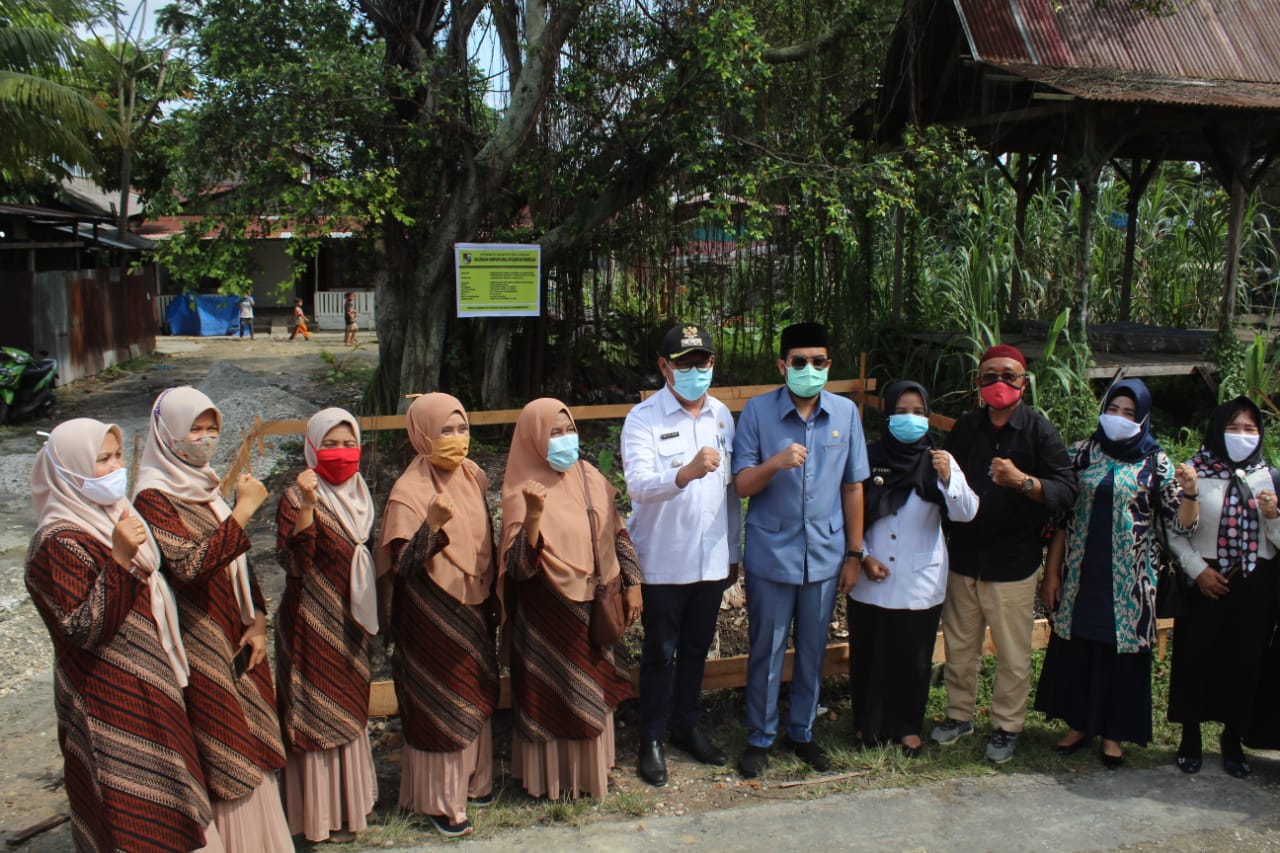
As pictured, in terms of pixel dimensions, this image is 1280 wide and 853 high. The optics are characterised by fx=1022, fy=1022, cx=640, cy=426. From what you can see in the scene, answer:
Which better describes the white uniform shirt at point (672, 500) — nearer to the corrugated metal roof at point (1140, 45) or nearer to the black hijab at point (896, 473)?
the black hijab at point (896, 473)

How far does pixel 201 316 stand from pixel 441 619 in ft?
69.3

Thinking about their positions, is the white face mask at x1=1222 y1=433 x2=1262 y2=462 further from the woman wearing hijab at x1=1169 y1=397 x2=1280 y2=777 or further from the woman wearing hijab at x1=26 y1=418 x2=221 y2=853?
the woman wearing hijab at x1=26 y1=418 x2=221 y2=853

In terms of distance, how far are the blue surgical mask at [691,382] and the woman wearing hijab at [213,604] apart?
146 cm

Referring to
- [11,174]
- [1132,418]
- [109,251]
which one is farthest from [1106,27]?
[109,251]

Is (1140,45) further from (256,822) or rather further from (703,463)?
(256,822)

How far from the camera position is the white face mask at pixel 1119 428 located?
3.65m

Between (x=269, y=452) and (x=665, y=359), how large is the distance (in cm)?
582

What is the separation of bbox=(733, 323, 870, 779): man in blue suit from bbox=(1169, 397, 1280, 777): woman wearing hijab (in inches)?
47.3

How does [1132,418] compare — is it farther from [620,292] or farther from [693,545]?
[620,292]

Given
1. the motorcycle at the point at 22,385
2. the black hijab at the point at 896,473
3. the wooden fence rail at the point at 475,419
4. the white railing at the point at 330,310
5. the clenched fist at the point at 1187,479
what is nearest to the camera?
the clenched fist at the point at 1187,479

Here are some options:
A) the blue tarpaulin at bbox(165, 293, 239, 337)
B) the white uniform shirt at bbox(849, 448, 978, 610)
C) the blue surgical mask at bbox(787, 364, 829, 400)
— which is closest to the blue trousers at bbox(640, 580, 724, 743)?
the white uniform shirt at bbox(849, 448, 978, 610)

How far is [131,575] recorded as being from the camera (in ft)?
8.91

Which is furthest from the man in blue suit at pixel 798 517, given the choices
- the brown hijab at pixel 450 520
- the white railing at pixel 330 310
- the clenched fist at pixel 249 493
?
the white railing at pixel 330 310

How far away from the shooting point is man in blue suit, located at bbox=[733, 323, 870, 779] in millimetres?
3703
